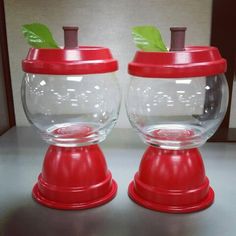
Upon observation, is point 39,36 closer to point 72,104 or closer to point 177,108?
point 72,104

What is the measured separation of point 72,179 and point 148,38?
275 millimetres

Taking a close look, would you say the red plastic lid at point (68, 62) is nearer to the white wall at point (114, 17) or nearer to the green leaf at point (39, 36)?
the green leaf at point (39, 36)

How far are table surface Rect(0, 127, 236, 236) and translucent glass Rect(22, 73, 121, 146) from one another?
4.8 inches

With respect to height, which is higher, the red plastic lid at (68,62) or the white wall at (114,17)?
the white wall at (114,17)

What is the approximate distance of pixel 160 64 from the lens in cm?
47

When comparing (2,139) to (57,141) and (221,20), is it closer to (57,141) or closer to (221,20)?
(57,141)

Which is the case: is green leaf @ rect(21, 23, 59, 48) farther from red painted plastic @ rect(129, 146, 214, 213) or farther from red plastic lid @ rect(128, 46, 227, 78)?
red painted plastic @ rect(129, 146, 214, 213)

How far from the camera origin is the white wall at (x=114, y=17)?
2.85 ft

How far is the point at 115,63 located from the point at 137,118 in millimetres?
129

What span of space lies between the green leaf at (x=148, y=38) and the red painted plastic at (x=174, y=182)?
0.59 ft

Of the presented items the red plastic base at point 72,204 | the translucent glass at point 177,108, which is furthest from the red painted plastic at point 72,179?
the translucent glass at point 177,108

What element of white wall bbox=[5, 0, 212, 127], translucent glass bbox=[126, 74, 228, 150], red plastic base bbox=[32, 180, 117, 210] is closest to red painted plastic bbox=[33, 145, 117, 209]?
red plastic base bbox=[32, 180, 117, 210]

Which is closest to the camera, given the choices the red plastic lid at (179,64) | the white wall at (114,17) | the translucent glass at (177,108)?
the red plastic lid at (179,64)

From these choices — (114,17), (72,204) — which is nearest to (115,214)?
(72,204)
